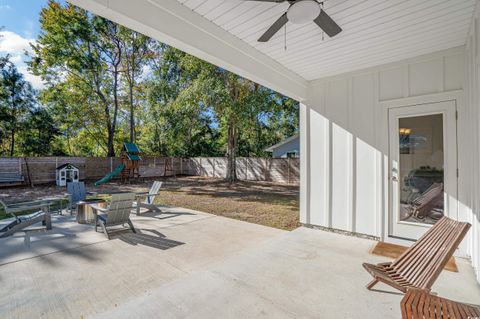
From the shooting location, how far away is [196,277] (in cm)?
289

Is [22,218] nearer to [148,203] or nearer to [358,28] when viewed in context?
[148,203]

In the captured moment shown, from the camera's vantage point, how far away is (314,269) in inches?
121

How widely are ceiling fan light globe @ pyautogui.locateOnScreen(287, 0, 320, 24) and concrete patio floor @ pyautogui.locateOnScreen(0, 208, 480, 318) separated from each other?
285 centimetres

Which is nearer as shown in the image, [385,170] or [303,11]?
[303,11]

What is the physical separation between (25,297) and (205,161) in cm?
1605

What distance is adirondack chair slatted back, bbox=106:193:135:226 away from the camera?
181 inches

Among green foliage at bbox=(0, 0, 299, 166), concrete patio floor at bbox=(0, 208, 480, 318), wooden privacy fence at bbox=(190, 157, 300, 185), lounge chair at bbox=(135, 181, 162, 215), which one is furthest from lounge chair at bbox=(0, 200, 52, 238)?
wooden privacy fence at bbox=(190, 157, 300, 185)

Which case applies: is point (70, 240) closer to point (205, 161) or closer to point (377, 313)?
point (377, 313)

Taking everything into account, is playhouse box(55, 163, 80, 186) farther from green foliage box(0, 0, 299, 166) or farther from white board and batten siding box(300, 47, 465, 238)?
white board and batten siding box(300, 47, 465, 238)

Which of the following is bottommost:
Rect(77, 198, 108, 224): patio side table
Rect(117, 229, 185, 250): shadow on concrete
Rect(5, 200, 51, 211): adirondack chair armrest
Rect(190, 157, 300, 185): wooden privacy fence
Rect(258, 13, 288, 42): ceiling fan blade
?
Rect(117, 229, 185, 250): shadow on concrete

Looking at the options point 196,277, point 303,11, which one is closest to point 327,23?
point 303,11

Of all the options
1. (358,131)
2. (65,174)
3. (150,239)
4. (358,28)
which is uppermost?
(358,28)

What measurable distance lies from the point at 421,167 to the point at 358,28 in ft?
7.71

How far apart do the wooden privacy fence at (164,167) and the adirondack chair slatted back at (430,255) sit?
1106 cm
